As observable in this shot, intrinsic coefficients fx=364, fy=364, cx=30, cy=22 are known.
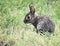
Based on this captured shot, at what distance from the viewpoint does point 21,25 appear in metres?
9.07

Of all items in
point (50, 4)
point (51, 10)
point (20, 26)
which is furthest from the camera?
point (50, 4)

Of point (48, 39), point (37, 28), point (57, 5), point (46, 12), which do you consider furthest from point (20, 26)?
point (57, 5)

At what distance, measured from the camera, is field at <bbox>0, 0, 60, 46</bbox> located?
7.82 m

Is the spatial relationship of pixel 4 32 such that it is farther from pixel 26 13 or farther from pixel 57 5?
pixel 57 5

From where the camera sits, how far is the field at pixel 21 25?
7.82m

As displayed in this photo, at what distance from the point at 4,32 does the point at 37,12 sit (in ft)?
7.30

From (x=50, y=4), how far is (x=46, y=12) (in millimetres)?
1229

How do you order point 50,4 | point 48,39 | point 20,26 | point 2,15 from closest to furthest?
point 48,39
point 20,26
point 2,15
point 50,4

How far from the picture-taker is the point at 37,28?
8984 mm

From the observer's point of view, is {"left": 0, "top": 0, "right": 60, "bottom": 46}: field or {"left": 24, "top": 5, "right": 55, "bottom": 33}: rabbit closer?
{"left": 0, "top": 0, "right": 60, "bottom": 46}: field

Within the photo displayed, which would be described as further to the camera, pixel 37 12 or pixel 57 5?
pixel 57 5

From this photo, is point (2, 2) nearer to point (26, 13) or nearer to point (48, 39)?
point (26, 13)

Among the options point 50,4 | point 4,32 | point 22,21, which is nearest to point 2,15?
point 22,21

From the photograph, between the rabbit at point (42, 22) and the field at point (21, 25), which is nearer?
the field at point (21, 25)
